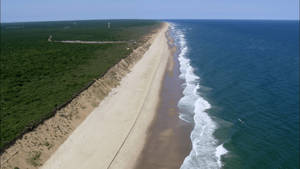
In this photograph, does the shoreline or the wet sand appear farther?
the wet sand

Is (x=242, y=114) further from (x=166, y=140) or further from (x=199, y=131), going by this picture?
(x=166, y=140)

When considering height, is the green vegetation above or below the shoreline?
above

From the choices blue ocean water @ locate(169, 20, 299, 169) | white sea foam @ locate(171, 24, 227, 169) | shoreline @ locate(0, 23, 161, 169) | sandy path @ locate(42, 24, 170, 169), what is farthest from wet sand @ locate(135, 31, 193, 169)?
shoreline @ locate(0, 23, 161, 169)

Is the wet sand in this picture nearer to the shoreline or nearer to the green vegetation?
the shoreline

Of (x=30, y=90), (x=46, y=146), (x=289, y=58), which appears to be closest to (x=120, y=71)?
(x=30, y=90)

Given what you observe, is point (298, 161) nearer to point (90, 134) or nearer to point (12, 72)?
point (90, 134)

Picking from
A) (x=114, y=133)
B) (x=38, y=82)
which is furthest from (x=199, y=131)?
(x=38, y=82)
